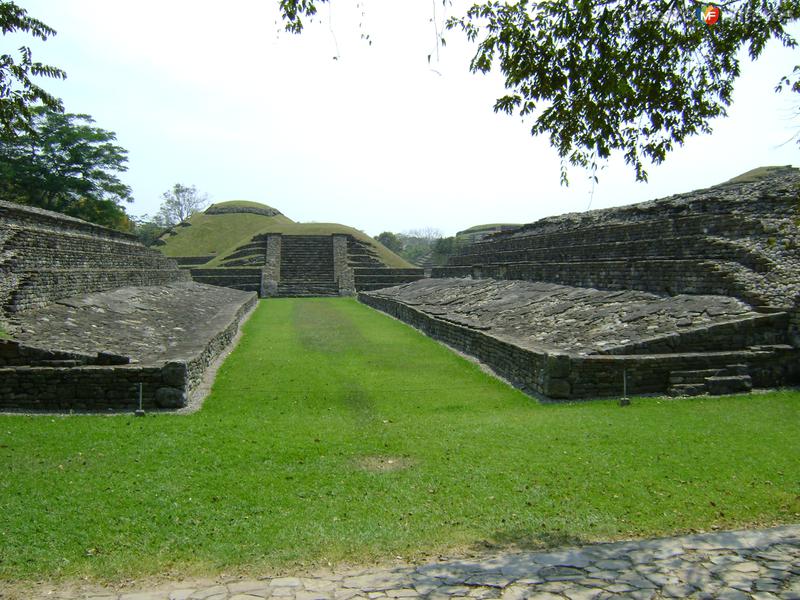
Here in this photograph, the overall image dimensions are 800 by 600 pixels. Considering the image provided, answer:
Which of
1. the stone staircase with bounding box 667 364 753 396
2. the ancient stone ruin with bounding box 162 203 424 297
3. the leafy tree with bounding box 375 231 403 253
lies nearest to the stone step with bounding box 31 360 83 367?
→ the stone staircase with bounding box 667 364 753 396

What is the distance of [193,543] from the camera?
4324 mm

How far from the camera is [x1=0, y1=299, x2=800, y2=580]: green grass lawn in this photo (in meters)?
4.34

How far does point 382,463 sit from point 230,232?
53846 millimetres

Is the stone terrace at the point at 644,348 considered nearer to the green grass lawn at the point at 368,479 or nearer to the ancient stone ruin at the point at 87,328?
the green grass lawn at the point at 368,479

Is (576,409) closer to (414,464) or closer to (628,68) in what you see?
(414,464)

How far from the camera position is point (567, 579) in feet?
12.4

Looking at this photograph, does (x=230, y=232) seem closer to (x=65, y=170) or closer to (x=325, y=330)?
(x=65, y=170)

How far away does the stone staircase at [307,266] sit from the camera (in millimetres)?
35438

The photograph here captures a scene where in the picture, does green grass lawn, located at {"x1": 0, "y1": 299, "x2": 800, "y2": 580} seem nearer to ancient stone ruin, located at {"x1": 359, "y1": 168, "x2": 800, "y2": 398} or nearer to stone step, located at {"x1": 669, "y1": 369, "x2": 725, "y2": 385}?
stone step, located at {"x1": 669, "y1": 369, "x2": 725, "y2": 385}

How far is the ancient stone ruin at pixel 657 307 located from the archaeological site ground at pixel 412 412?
0.05 meters

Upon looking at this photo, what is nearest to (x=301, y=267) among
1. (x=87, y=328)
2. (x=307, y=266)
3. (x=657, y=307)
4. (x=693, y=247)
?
(x=307, y=266)

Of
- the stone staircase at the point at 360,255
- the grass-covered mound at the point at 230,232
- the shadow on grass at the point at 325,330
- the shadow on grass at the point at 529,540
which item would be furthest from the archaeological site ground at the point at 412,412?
the grass-covered mound at the point at 230,232

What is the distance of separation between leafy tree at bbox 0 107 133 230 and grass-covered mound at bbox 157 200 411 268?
25.8 feet

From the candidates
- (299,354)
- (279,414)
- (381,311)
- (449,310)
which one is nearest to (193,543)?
(279,414)
